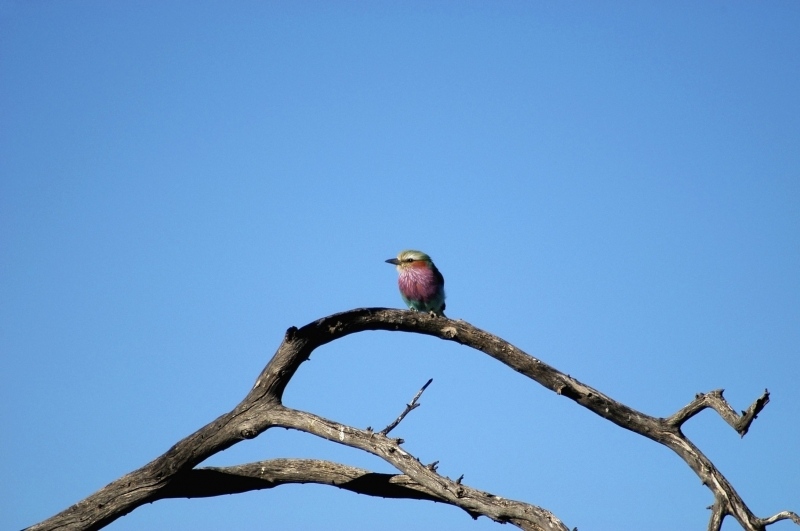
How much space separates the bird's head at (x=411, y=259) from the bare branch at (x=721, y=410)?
2.96 metres

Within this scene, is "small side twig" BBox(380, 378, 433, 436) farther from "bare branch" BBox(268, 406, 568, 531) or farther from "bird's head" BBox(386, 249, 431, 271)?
"bird's head" BBox(386, 249, 431, 271)

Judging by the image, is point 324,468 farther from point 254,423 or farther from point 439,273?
point 439,273

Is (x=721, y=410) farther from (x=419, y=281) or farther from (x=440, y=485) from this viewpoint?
(x=419, y=281)

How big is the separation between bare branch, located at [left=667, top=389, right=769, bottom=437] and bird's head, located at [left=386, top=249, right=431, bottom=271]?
296 centimetres

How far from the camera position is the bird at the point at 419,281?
8844 mm

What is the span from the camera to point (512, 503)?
252 inches

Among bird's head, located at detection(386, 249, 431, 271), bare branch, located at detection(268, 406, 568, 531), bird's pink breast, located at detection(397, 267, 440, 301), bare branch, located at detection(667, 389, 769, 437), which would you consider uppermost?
bird's head, located at detection(386, 249, 431, 271)

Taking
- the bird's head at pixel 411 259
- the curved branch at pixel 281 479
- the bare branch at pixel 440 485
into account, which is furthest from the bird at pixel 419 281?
the bare branch at pixel 440 485

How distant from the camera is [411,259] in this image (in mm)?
8977

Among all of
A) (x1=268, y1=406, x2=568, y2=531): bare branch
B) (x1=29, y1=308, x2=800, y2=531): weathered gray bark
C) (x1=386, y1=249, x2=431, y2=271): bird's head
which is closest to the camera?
(x1=268, y1=406, x2=568, y2=531): bare branch

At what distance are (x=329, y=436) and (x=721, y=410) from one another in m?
3.19

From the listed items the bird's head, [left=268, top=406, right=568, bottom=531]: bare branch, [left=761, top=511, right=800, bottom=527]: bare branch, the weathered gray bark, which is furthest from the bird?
[left=761, top=511, right=800, bottom=527]: bare branch

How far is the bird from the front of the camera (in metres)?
8.84

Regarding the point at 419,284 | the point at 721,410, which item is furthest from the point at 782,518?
the point at 419,284
